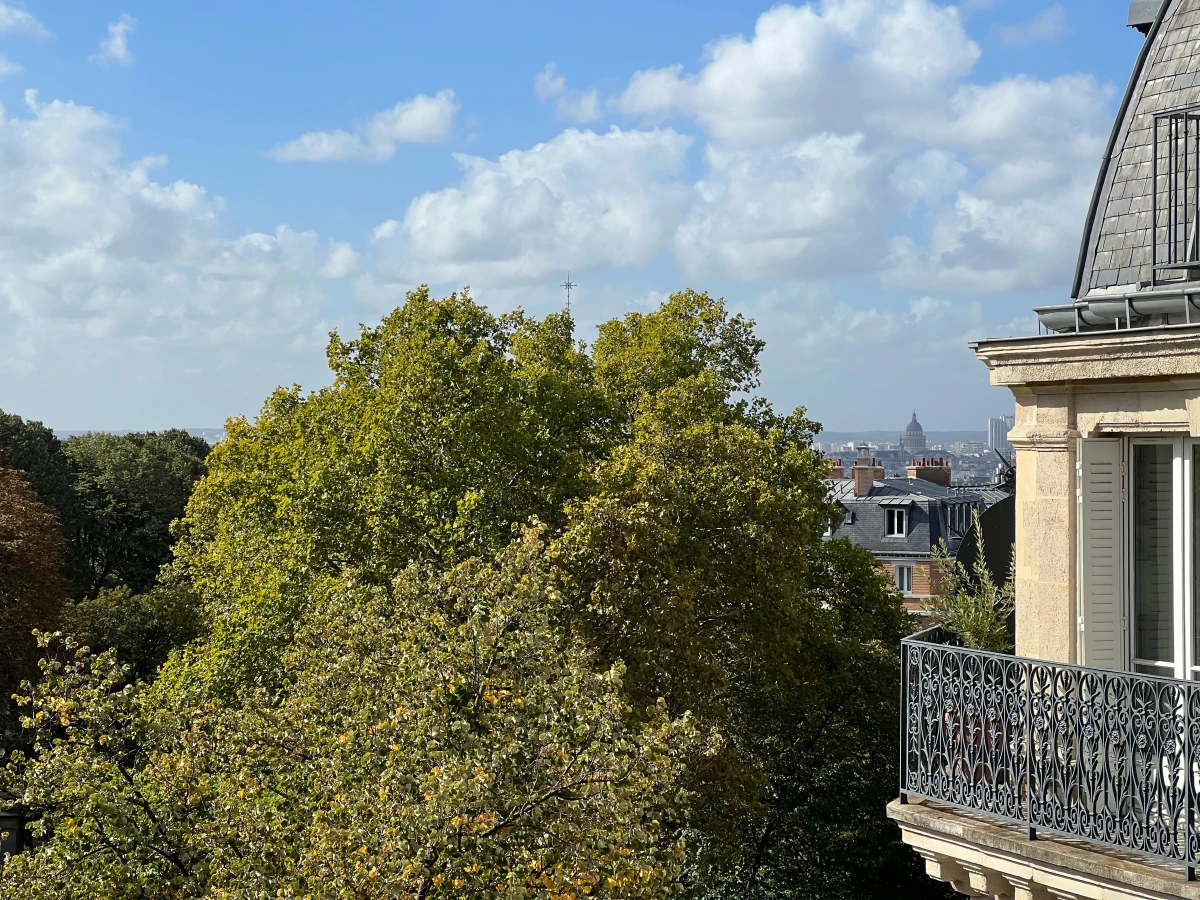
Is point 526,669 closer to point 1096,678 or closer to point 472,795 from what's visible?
point 472,795

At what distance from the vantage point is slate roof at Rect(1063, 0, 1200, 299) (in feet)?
30.3

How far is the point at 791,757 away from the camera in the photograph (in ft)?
89.7

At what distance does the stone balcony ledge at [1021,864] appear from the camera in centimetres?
736

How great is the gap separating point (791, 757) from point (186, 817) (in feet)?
55.1

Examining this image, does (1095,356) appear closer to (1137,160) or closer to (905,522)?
(1137,160)

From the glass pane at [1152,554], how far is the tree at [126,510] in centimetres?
5551

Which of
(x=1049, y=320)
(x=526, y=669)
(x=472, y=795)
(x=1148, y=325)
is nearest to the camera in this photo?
(x=1148, y=325)

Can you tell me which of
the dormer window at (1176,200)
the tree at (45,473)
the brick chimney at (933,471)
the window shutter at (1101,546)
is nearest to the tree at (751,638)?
the window shutter at (1101,546)

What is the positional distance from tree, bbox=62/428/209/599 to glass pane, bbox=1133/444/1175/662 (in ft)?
182

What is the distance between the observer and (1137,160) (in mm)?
9406

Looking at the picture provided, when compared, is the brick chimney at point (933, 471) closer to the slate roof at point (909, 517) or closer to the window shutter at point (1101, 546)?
the slate roof at point (909, 517)

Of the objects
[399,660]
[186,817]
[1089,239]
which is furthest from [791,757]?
[1089,239]

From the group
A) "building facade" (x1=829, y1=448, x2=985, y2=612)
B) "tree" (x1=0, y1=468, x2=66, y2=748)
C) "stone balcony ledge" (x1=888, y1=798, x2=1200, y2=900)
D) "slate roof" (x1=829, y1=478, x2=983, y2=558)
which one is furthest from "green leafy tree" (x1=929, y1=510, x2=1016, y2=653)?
Result: "slate roof" (x1=829, y1=478, x2=983, y2=558)

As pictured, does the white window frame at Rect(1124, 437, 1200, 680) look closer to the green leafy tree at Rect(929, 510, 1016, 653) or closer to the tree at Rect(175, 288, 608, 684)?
the green leafy tree at Rect(929, 510, 1016, 653)
